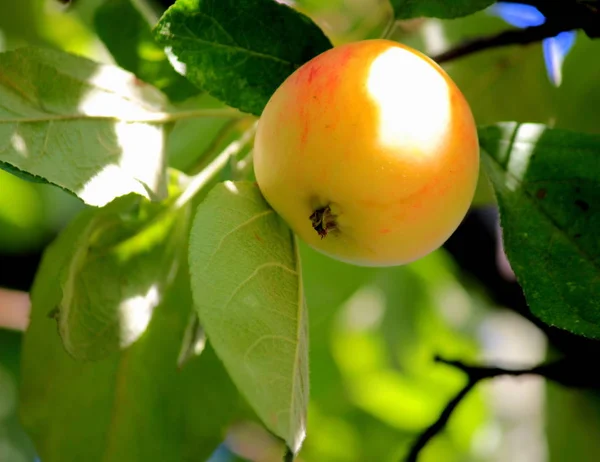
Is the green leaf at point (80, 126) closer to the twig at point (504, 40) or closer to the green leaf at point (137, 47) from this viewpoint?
the green leaf at point (137, 47)

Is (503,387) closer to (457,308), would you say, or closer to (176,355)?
(457,308)

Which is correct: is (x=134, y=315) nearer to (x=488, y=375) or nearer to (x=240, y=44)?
(x=240, y=44)

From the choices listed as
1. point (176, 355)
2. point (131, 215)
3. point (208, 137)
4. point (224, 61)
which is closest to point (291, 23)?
point (224, 61)

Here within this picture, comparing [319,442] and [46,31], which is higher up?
[46,31]

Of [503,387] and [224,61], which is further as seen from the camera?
[503,387]

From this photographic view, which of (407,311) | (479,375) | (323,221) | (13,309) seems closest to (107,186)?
(323,221)

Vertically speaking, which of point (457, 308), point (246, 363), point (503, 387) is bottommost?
point (503, 387)

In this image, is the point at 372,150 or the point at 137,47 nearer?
the point at 372,150
